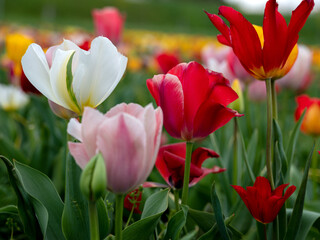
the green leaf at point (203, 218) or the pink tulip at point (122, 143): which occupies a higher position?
the pink tulip at point (122, 143)

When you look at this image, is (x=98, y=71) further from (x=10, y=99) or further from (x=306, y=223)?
(x=10, y=99)

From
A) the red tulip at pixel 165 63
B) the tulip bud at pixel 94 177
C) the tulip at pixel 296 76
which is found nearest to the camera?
the tulip bud at pixel 94 177

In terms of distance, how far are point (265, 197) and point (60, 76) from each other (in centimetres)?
30

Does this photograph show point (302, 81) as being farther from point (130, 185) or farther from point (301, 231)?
point (130, 185)

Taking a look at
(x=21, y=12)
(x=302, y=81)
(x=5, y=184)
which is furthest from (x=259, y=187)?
(x=21, y=12)

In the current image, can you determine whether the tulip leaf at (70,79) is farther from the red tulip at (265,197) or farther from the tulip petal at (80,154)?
the red tulip at (265,197)

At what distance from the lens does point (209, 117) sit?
20.9 inches

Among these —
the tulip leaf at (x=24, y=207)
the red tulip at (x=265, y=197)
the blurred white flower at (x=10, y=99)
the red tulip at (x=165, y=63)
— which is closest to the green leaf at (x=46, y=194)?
the tulip leaf at (x=24, y=207)

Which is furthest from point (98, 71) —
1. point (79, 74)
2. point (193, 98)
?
point (193, 98)

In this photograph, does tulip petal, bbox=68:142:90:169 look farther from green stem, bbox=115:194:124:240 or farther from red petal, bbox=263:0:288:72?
red petal, bbox=263:0:288:72

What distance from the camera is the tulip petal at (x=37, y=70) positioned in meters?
0.51

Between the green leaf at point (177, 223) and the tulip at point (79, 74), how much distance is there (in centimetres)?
18

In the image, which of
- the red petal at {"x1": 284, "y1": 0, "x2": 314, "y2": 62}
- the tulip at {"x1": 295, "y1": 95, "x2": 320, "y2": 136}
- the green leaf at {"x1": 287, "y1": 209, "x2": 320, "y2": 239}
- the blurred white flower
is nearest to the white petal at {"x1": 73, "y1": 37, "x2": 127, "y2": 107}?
the red petal at {"x1": 284, "y1": 0, "x2": 314, "y2": 62}

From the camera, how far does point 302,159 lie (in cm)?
150
